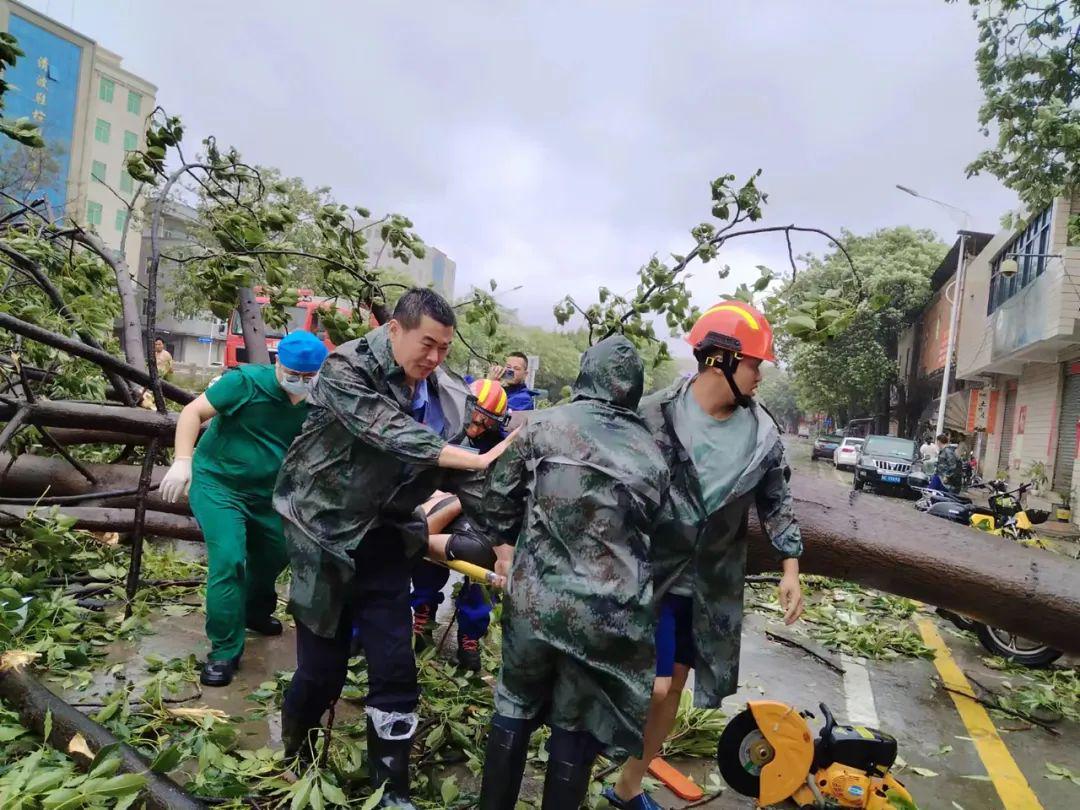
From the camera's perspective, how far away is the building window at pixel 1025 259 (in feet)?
58.9

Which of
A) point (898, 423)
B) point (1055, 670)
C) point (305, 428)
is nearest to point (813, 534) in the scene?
point (305, 428)

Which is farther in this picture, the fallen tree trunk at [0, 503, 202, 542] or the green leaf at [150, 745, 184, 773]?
the fallen tree trunk at [0, 503, 202, 542]

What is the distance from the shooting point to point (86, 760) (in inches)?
84.5

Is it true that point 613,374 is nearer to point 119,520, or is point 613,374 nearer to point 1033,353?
point 119,520

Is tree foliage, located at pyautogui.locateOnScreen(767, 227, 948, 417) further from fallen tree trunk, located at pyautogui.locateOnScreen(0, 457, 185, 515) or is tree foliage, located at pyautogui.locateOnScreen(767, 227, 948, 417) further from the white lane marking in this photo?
fallen tree trunk, located at pyautogui.locateOnScreen(0, 457, 185, 515)

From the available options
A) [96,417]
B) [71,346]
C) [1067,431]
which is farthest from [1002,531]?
[1067,431]

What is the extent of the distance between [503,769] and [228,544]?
72.4 inches

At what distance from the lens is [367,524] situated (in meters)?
2.37

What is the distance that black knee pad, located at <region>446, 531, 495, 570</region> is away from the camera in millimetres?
2619

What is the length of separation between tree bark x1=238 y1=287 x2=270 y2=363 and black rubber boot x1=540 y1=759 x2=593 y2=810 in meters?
3.01

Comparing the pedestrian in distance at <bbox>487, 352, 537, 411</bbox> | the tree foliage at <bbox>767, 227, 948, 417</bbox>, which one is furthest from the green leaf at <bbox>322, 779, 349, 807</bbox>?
the tree foliage at <bbox>767, 227, 948, 417</bbox>

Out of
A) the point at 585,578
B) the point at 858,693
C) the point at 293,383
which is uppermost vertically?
the point at 293,383

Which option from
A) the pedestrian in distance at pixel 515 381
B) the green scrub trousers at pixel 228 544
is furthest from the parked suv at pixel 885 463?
the green scrub trousers at pixel 228 544

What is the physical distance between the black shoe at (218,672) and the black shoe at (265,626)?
0.61 meters
